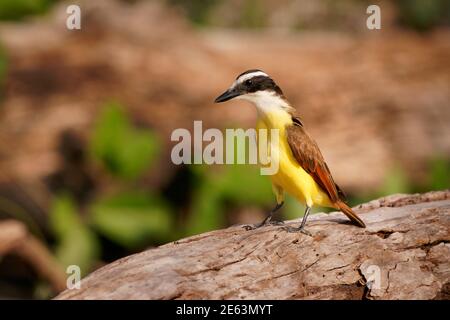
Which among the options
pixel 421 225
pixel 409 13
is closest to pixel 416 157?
pixel 421 225

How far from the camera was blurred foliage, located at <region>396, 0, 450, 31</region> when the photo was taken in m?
13.5

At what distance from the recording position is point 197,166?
887 cm

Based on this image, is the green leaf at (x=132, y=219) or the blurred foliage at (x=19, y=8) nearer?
the green leaf at (x=132, y=219)

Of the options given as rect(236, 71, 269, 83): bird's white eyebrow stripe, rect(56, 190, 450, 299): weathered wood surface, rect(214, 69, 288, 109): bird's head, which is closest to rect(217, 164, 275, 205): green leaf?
rect(56, 190, 450, 299): weathered wood surface

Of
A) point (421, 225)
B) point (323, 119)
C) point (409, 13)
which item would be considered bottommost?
point (421, 225)

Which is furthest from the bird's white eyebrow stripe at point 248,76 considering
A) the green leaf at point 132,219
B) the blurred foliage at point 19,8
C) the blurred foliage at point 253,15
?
the blurred foliage at point 253,15

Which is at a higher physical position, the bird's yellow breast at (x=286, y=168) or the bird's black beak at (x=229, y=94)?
the bird's black beak at (x=229, y=94)

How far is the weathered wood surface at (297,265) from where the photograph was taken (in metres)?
4.81

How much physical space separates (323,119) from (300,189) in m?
4.57

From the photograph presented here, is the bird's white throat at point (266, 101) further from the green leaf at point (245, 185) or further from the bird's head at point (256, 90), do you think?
the green leaf at point (245, 185)

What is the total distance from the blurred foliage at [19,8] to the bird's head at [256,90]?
25.0 feet

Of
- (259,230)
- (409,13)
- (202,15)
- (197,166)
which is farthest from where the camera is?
(202,15)

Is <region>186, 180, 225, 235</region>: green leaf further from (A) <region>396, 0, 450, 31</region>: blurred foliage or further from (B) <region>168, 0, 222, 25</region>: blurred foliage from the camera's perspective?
(B) <region>168, 0, 222, 25</region>: blurred foliage
